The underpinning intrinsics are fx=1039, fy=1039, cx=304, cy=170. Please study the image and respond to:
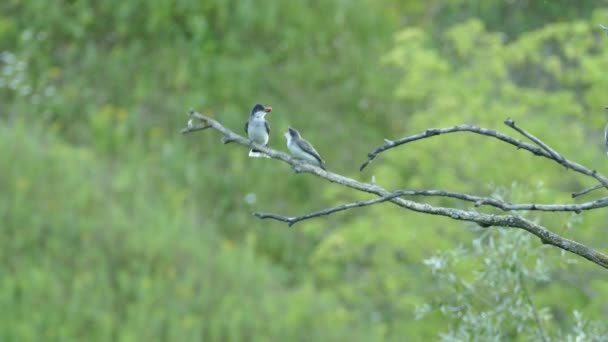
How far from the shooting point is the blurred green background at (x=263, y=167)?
45.6 ft

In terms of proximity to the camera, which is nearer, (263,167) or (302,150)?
(302,150)

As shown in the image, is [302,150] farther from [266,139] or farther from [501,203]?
[501,203]

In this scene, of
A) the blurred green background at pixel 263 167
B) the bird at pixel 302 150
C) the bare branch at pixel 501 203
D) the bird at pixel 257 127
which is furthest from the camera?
the blurred green background at pixel 263 167

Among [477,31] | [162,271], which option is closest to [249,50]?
[477,31]

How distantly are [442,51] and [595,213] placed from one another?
8.15 meters

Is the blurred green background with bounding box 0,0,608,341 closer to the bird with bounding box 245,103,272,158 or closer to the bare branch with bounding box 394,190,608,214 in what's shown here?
the bird with bounding box 245,103,272,158

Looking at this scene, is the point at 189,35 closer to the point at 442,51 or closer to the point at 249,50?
the point at 249,50

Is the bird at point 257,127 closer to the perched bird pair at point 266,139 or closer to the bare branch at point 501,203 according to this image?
the perched bird pair at point 266,139

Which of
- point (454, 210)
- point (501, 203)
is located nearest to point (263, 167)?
point (454, 210)

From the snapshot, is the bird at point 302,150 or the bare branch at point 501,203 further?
the bird at point 302,150

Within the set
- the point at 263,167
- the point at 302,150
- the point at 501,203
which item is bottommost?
the point at 501,203

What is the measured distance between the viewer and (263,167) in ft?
64.5

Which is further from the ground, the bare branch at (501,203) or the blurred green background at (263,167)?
the blurred green background at (263,167)

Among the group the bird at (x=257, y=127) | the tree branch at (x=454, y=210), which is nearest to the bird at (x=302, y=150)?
the bird at (x=257, y=127)
